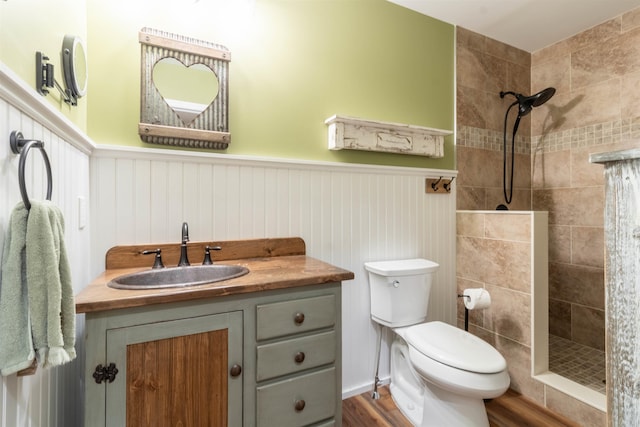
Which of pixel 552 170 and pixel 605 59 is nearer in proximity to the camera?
pixel 605 59

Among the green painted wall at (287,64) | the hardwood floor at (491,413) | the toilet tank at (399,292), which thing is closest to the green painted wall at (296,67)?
the green painted wall at (287,64)

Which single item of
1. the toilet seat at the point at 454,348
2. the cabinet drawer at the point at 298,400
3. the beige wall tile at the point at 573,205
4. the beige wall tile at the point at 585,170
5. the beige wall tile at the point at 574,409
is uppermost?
the beige wall tile at the point at 585,170

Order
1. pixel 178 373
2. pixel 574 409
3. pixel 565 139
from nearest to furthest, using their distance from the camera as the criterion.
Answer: pixel 178 373 < pixel 574 409 < pixel 565 139

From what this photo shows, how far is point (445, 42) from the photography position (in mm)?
2164

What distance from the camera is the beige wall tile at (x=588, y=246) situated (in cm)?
219

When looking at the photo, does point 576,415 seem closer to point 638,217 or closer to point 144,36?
point 638,217

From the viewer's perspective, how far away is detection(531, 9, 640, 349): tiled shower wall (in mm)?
2100

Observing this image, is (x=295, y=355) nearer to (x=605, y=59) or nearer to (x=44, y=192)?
(x=44, y=192)

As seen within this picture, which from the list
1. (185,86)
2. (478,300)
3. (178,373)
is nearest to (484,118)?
(478,300)

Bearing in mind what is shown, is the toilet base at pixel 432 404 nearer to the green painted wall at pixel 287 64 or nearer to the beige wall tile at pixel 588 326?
the green painted wall at pixel 287 64

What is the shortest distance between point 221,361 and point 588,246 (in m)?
2.66

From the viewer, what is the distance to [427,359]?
138cm

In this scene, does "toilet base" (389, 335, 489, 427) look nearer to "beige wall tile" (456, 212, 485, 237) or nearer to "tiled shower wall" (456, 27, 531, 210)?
"beige wall tile" (456, 212, 485, 237)

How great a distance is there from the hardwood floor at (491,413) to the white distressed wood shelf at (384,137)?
4.82 ft
